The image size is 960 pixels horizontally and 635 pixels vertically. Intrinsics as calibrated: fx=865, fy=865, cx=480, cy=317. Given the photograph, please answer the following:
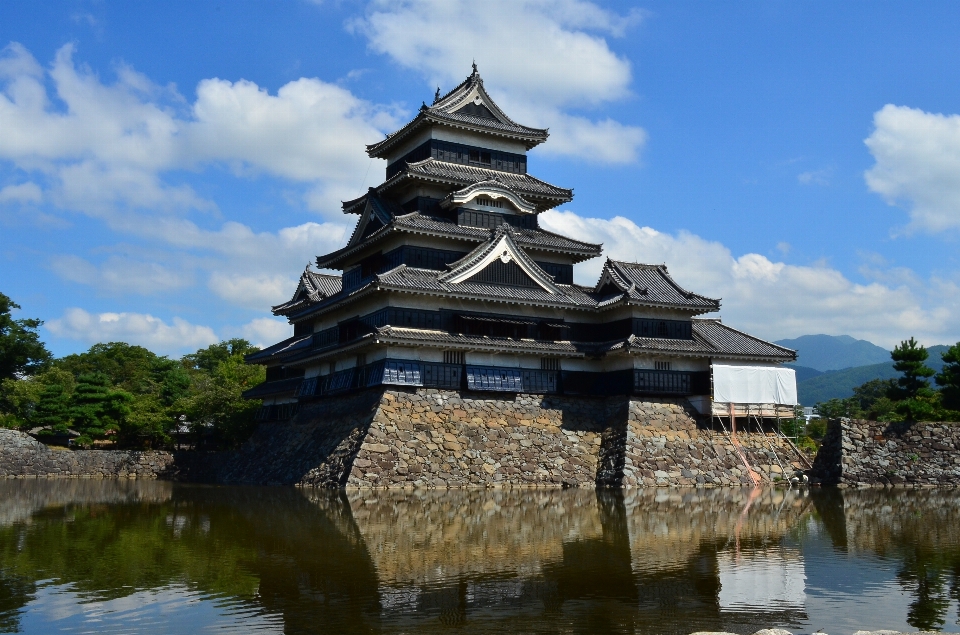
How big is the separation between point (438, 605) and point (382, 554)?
437 centimetres

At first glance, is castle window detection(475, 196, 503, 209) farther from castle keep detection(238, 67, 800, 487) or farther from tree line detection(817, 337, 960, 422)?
tree line detection(817, 337, 960, 422)

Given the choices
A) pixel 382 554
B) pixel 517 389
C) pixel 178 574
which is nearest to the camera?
pixel 178 574

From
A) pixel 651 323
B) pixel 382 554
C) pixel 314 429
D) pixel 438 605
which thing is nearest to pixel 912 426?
pixel 651 323

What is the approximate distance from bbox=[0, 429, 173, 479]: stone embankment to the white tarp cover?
30.2m

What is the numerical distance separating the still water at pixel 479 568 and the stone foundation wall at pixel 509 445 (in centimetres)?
629

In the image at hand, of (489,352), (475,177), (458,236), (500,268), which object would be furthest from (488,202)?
(489,352)

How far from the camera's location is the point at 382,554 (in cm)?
1577

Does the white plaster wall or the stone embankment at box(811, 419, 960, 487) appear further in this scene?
the white plaster wall

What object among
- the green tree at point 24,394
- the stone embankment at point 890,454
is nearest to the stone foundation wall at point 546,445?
the stone embankment at point 890,454

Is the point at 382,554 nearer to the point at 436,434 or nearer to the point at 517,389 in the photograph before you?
the point at 436,434

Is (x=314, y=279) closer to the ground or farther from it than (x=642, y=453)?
farther from it

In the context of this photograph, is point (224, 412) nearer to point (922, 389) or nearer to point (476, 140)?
point (476, 140)

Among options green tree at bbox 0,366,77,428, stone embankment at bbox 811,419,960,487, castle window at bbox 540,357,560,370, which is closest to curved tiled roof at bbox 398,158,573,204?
castle window at bbox 540,357,560,370

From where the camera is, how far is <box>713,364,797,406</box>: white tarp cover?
36.6 metres
